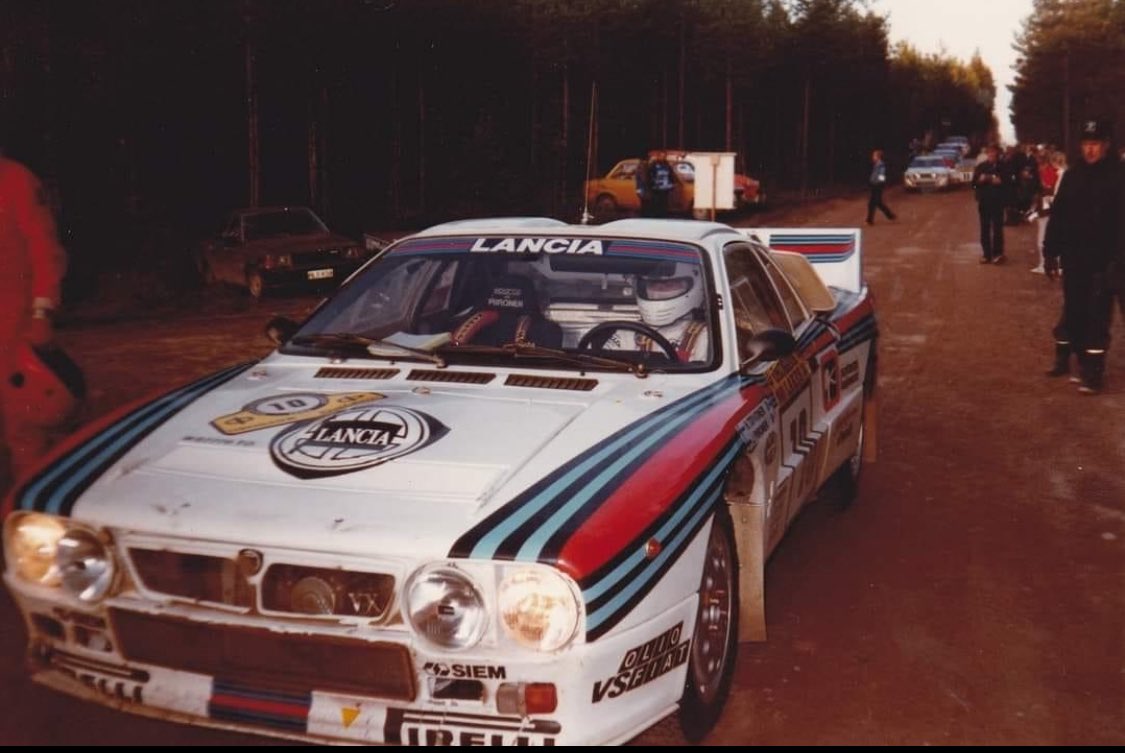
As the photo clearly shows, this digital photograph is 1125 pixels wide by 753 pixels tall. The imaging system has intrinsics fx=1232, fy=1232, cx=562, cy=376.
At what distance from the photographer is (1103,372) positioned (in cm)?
942

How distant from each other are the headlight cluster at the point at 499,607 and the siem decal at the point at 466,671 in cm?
5

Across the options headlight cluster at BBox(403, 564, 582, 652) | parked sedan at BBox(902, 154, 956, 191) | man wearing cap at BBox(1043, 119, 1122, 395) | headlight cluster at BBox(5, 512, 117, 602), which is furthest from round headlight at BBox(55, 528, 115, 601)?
parked sedan at BBox(902, 154, 956, 191)

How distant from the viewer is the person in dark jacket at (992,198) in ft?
59.3

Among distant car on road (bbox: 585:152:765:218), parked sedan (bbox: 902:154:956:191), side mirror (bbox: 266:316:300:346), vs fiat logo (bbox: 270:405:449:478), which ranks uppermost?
parked sedan (bbox: 902:154:956:191)

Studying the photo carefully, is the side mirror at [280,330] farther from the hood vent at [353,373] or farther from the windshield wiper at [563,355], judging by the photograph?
the windshield wiper at [563,355]

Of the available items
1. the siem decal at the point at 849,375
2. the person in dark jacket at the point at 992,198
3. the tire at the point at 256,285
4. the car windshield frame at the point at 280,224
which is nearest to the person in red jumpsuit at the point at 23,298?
the siem decal at the point at 849,375

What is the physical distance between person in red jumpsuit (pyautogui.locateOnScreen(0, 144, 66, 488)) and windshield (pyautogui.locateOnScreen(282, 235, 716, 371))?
4.44ft

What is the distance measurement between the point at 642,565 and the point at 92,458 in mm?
1672

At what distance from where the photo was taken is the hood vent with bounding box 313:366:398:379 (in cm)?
429

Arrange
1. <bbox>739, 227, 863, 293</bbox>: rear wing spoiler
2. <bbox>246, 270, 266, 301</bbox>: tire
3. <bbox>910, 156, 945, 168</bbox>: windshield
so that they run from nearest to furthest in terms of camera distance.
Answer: <bbox>739, 227, 863, 293</bbox>: rear wing spoiler, <bbox>246, 270, 266, 301</bbox>: tire, <bbox>910, 156, 945, 168</bbox>: windshield

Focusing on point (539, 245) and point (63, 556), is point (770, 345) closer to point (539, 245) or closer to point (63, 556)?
point (539, 245)

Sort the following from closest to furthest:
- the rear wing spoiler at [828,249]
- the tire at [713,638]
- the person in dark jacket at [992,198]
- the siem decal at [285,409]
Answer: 1. the tire at [713,638]
2. the siem decal at [285,409]
3. the rear wing spoiler at [828,249]
4. the person in dark jacket at [992,198]

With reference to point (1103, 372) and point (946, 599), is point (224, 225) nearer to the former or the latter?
point (1103, 372)

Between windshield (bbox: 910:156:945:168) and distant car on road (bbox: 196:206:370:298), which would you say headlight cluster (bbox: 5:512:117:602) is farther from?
windshield (bbox: 910:156:945:168)
